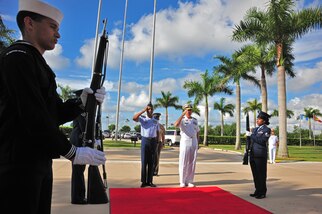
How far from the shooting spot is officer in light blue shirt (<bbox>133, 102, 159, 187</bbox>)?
7469 mm

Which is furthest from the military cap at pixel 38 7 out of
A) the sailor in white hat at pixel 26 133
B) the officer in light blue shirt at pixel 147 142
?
the officer in light blue shirt at pixel 147 142

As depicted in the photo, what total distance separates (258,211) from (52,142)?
4438mm

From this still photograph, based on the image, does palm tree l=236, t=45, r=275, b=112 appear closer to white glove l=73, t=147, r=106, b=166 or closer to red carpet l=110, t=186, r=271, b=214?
red carpet l=110, t=186, r=271, b=214

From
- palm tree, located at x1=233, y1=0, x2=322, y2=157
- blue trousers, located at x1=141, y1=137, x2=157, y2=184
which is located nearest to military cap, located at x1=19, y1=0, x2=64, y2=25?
blue trousers, located at x1=141, y1=137, x2=157, y2=184

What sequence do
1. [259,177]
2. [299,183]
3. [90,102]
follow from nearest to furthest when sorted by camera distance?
[90,102]
[259,177]
[299,183]

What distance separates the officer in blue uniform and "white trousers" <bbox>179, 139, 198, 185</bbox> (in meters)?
1.51

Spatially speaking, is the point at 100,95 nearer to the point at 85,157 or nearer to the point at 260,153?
the point at 85,157

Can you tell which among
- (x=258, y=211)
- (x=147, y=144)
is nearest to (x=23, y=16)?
(x=258, y=211)

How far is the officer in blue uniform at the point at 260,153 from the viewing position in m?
6.53

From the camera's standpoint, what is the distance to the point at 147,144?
24.8 ft

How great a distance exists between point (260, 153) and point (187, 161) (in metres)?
1.88

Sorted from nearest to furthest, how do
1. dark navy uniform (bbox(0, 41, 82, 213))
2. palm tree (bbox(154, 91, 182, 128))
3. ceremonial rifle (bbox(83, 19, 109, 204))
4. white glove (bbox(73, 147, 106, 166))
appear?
dark navy uniform (bbox(0, 41, 82, 213)) → white glove (bbox(73, 147, 106, 166)) → ceremonial rifle (bbox(83, 19, 109, 204)) → palm tree (bbox(154, 91, 182, 128))

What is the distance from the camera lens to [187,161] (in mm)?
7719

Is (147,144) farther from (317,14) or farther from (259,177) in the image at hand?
(317,14)
